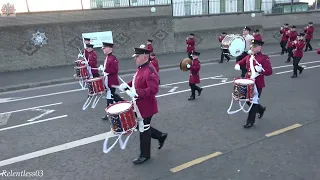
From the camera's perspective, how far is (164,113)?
7.90m

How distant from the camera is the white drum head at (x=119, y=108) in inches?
187

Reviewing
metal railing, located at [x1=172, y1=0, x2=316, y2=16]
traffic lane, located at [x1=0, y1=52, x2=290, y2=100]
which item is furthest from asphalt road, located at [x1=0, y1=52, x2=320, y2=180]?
metal railing, located at [x1=172, y1=0, x2=316, y2=16]

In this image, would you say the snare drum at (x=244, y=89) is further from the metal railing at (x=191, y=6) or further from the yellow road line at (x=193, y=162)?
the metal railing at (x=191, y=6)

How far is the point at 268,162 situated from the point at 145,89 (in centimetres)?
251

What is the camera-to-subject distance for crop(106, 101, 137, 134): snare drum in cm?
469

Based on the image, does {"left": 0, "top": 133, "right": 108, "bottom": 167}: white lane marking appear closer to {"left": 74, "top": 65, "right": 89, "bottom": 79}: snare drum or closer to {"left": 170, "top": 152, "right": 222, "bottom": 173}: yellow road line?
{"left": 170, "top": 152, "right": 222, "bottom": 173}: yellow road line

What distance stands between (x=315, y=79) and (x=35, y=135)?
9.96 meters

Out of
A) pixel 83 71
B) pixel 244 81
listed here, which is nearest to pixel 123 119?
pixel 244 81

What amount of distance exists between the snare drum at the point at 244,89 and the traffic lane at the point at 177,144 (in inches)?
30.7

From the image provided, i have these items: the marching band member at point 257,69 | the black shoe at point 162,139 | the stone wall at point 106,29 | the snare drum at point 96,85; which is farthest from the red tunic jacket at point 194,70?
the stone wall at point 106,29

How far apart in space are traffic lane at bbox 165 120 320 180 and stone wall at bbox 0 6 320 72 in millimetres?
13974

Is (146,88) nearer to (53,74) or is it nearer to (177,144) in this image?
(177,144)

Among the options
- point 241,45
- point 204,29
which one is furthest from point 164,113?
point 204,29

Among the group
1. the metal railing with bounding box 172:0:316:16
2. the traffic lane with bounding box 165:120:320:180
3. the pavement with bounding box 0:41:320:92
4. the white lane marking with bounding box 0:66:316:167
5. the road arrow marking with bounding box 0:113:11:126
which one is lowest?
the traffic lane with bounding box 165:120:320:180
